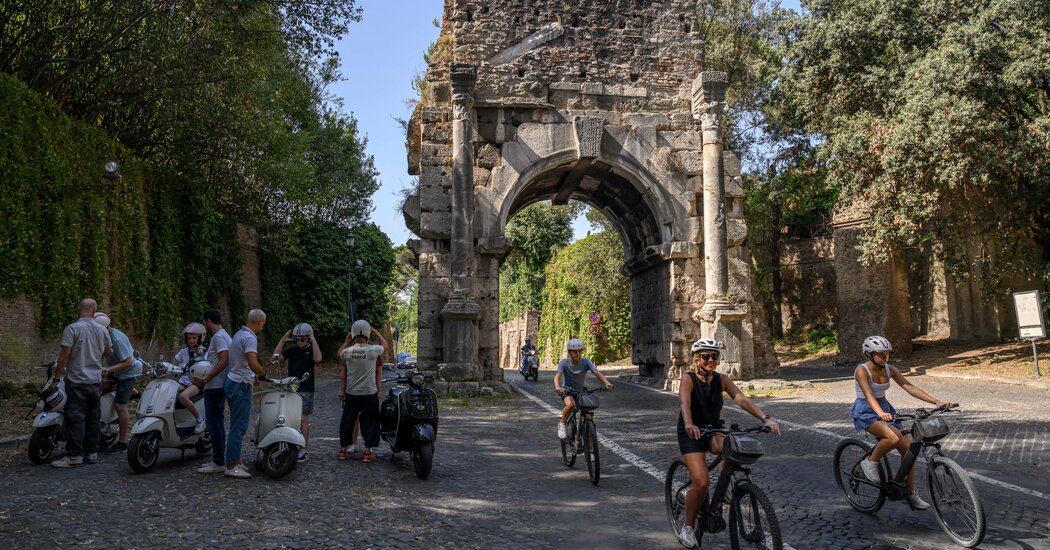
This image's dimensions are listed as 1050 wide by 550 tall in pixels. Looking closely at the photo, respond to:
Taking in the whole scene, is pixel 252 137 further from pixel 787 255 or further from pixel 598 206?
pixel 787 255

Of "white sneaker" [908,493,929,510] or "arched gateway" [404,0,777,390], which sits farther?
"arched gateway" [404,0,777,390]

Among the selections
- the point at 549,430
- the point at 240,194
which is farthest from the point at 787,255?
the point at 549,430

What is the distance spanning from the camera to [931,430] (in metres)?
4.97

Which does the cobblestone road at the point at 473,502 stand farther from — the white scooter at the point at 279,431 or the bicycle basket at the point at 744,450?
the bicycle basket at the point at 744,450

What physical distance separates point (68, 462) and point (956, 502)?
24.8ft

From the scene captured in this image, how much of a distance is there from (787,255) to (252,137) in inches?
1123

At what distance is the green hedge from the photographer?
1282 centimetres

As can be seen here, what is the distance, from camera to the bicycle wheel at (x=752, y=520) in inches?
150

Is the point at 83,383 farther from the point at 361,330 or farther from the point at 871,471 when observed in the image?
the point at 871,471

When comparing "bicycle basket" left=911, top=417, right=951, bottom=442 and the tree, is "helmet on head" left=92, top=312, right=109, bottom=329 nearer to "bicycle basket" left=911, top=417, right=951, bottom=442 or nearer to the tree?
"bicycle basket" left=911, top=417, right=951, bottom=442

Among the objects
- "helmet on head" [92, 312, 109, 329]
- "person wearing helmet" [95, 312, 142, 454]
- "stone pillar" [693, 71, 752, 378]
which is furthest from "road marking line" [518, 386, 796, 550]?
"stone pillar" [693, 71, 752, 378]

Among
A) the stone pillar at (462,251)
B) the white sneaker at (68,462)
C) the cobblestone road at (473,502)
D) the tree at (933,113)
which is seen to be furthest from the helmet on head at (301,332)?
the tree at (933,113)

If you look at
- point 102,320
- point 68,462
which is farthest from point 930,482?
point 102,320

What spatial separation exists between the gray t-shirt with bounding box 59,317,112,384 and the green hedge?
6.47 metres
